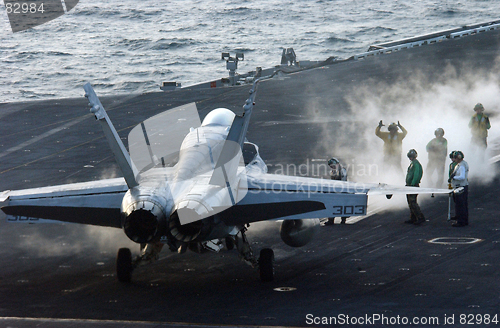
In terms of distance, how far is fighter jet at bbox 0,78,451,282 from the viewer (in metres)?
13.0

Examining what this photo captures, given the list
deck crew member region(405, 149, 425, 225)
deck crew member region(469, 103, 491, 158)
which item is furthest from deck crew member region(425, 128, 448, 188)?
deck crew member region(405, 149, 425, 225)

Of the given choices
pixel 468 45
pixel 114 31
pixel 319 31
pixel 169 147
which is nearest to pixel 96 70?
pixel 114 31

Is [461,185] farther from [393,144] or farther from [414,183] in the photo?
[393,144]

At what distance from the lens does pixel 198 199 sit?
43.6 ft

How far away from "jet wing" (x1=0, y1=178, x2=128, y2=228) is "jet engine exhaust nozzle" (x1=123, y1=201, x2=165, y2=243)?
974 millimetres

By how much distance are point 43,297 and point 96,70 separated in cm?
6993

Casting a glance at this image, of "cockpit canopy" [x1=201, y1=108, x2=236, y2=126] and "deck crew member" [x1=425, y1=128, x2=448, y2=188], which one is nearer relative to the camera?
"cockpit canopy" [x1=201, y1=108, x2=236, y2=126]

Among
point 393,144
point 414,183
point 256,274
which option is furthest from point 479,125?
point 256,274

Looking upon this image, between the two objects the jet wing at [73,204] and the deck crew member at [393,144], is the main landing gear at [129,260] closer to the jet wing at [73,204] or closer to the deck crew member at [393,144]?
the jet wing at [73,204]

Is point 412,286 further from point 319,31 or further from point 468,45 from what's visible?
point 319,31

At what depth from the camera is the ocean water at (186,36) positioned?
252 ft

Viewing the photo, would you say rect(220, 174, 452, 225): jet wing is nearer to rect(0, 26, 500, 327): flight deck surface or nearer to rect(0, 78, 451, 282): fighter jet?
rect(0, 78, 451, 282): fighter jet

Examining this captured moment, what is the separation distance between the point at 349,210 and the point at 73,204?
6.23 metres

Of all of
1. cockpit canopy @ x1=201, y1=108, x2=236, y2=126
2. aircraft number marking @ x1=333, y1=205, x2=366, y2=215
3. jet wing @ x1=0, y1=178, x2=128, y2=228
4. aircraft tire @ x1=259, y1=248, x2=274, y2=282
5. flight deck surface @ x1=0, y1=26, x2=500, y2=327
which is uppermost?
cockpit canopy @ x1=201, y1=108, x2=236, y2=126
